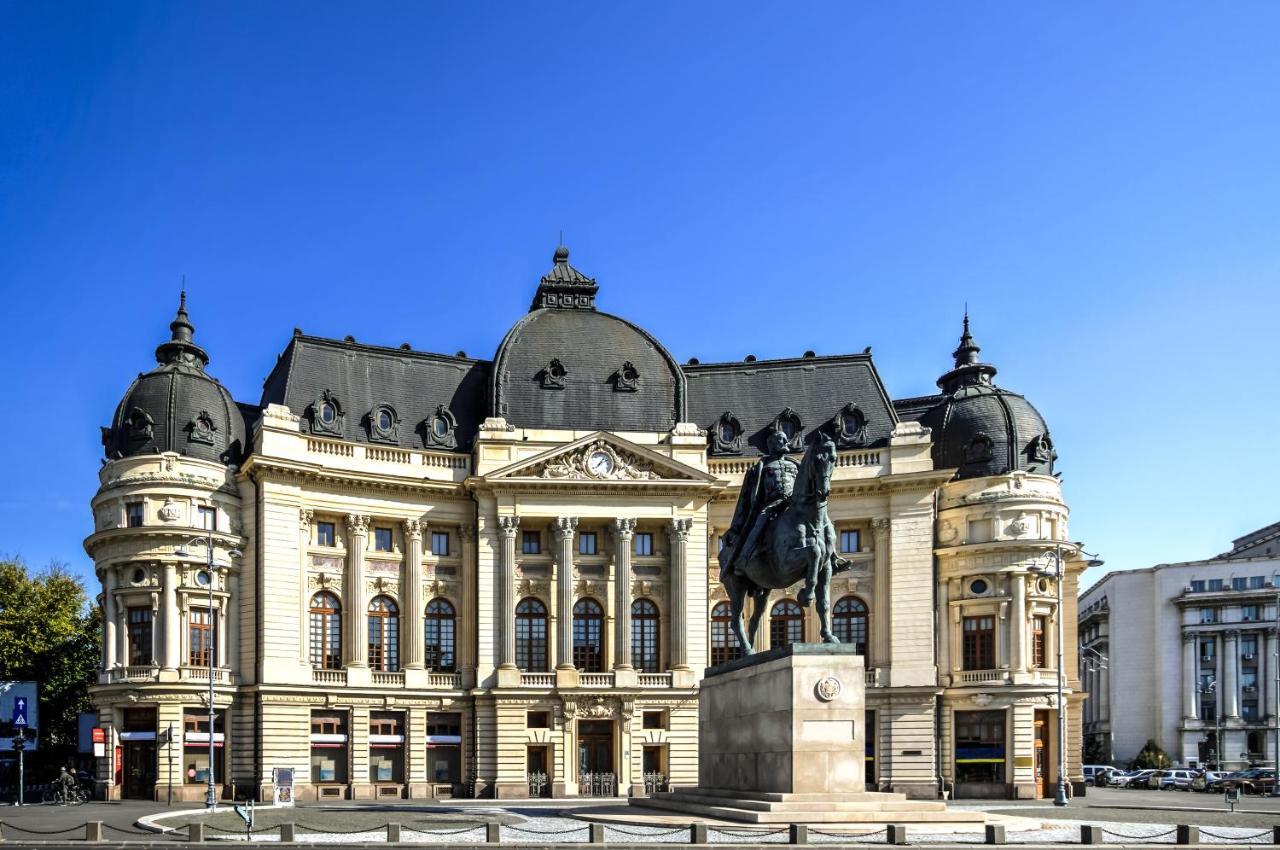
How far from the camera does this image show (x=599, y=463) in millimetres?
75000

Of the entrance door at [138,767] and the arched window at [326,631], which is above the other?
the arched window at [326,631]

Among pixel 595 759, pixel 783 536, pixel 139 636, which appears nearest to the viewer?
pixel 783 536

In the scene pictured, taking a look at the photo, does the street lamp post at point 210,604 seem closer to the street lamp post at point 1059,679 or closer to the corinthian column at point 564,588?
the corinthian column at point 564,588

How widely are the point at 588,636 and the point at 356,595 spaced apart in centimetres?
1254

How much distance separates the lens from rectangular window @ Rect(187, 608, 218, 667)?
68.9 meters

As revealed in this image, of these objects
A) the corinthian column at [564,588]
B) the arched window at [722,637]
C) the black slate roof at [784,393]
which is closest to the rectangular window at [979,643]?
the black slate roof at [784,393]

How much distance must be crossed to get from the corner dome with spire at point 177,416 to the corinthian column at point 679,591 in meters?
23.3

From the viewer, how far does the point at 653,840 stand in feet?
119

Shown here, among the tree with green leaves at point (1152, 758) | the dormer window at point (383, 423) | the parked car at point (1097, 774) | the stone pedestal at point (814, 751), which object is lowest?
the tree with green leaves at point (1152, 758)

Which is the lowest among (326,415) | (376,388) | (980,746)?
(980,746)

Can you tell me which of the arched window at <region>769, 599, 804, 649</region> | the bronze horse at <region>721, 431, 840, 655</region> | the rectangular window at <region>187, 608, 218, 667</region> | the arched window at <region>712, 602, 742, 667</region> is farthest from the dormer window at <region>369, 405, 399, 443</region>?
the bronze horse at <region>721, 431, 840, 655</region>

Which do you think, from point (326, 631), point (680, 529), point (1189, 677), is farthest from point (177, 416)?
point (1189, 677)

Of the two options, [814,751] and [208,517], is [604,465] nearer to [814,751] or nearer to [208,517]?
[208,517]

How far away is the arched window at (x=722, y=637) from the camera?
251 ft
